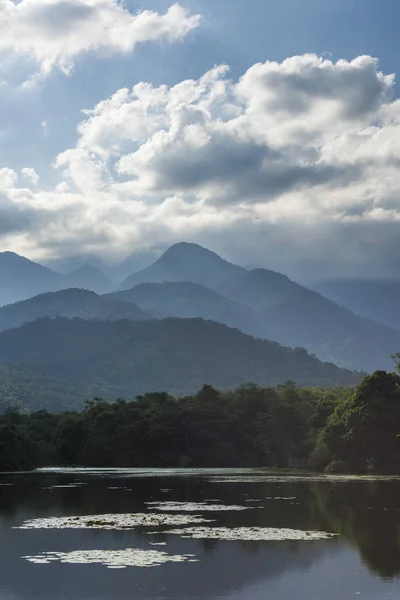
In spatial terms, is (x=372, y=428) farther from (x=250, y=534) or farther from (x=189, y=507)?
(x=250, y=534)

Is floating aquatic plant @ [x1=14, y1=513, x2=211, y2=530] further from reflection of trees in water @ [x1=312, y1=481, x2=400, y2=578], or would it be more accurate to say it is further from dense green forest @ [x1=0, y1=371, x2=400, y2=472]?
dense green forest @ [x1=0, y1=371, x2=400, y2=472]

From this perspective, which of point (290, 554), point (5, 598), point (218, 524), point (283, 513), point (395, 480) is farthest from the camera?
point (395, 480)

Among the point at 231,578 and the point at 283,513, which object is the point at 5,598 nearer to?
the point at 231,578

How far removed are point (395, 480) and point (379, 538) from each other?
4268 cm

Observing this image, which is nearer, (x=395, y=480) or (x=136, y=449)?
(x=395, y=480)

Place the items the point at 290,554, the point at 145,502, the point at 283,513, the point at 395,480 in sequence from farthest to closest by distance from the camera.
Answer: the point at 395,480
the point at 145,502
the point at 283,513
the point at 290,554

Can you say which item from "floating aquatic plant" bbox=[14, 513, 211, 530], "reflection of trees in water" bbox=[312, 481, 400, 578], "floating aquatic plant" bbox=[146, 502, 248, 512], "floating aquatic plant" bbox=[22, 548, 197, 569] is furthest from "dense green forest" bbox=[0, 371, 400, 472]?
"floating aquatic plant" bbox=[22, 548, 197, 569]

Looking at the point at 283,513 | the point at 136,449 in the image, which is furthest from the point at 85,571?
the point at 136,449

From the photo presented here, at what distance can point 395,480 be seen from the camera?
73.5m

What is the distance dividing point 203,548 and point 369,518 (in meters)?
12.9

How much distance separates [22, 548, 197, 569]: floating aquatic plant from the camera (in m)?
27.0

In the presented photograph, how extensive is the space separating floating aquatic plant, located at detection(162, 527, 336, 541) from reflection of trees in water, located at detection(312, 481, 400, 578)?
5.71ft

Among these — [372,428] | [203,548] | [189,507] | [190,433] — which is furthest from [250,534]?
[190,433]

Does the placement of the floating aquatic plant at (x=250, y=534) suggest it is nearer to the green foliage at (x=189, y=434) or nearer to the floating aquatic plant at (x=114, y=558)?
the floating aquatic plant at (x=114, y=558)
